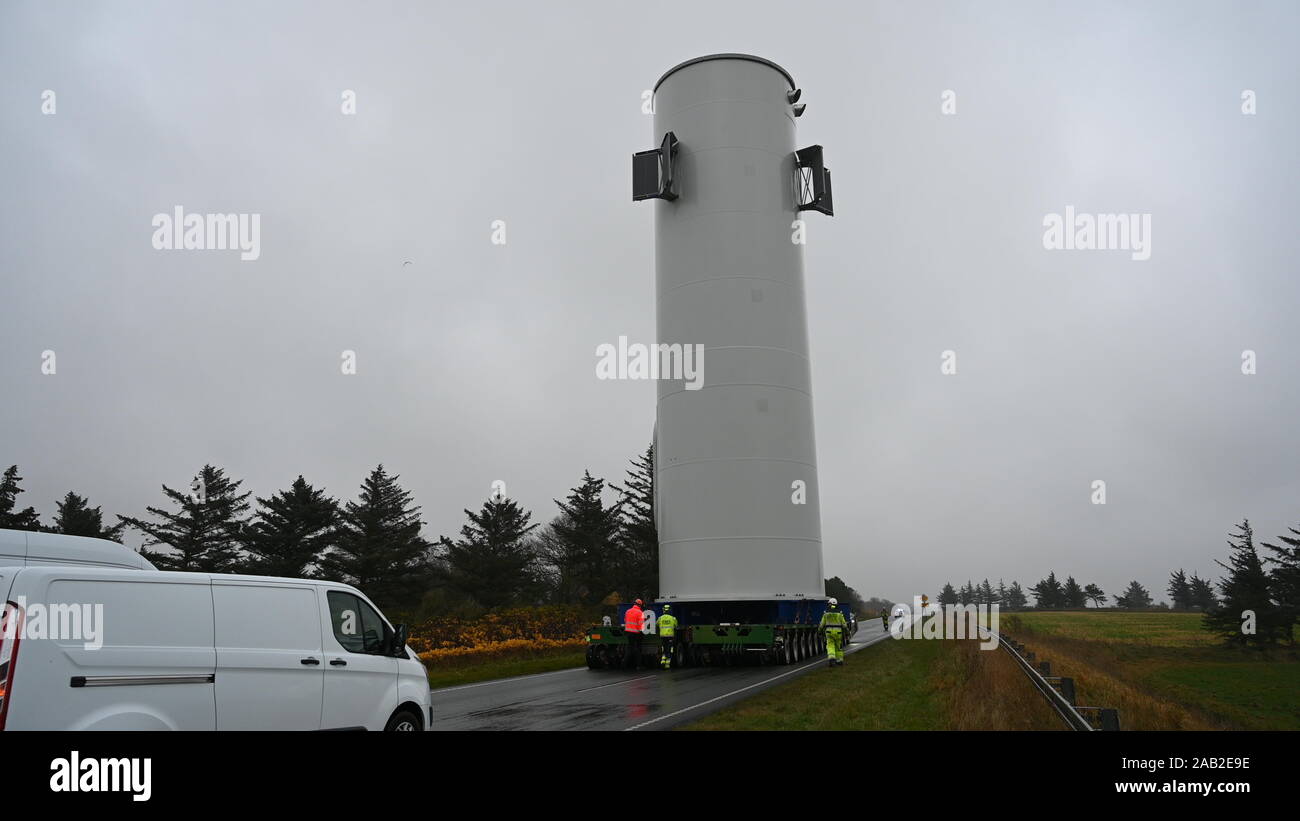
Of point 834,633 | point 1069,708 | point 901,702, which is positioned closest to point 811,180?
point 834,633

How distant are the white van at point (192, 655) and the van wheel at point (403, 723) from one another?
2 cm

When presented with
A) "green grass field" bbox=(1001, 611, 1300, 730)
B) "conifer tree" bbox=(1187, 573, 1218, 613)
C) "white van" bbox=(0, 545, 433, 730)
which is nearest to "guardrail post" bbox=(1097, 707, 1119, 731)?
"green grass field" bbox=(1001, 611, 1300, 730)

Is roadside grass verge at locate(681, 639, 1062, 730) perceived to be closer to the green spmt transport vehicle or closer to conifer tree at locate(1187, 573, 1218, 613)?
the green spmt transport vehicle

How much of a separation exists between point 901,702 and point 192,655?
1142 centimetres

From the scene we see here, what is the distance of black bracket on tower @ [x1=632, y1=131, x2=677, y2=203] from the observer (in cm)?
3147

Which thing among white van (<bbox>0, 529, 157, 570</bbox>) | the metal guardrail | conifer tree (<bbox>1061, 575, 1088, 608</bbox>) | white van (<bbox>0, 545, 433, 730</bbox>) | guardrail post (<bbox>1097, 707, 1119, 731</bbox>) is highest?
white van (<bbox>0, 529, 157, 570</bbox>)

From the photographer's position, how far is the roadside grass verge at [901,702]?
12539mm

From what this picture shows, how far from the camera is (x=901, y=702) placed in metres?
15.6

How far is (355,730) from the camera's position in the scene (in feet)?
29.6

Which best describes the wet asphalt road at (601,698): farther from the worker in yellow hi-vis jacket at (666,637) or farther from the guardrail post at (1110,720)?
the guardrail post at (1110,720)

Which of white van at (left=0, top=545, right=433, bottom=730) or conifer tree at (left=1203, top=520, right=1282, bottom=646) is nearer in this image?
white van at (left=0, top=545, right=433, bottom=730)

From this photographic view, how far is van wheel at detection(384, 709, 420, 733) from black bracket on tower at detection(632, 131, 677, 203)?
23.9m

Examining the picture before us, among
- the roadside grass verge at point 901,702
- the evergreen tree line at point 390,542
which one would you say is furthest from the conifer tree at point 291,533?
the roadside grass verge at point 901,702

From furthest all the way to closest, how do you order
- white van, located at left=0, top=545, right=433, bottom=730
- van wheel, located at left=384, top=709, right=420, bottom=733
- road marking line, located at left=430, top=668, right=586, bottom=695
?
road marking line, located at left=430, top=668, right=586, bottom=695, van wheel, located at left=384, top=709, right=420, bottom=733, white van, located at left=0, top=545, right=433, bottom=730
